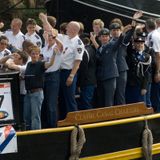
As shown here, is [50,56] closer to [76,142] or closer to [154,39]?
[76,142]

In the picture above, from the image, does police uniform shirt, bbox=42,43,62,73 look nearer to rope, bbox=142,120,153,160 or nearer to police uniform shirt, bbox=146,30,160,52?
rope, bbox=142,120,153,160

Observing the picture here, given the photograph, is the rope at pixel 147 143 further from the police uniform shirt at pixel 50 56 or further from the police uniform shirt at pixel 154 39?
the police uniform shirt at pixel 154 39

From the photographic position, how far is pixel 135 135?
18.7ft

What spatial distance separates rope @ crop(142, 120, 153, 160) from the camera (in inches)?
225

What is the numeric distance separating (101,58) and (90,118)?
1161 mm

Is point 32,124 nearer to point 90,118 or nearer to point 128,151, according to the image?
point 90,118

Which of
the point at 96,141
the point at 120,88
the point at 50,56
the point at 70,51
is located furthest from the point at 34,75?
the point at 120,88

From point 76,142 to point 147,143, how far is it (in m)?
0.93

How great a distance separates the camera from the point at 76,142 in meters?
5.21

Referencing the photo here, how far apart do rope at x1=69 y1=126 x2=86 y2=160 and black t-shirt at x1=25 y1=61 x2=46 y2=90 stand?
2.15ft

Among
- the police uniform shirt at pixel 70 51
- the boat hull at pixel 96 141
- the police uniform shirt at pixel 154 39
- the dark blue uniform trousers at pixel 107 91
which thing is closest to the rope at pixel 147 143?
the boat hull at pixel 96 141

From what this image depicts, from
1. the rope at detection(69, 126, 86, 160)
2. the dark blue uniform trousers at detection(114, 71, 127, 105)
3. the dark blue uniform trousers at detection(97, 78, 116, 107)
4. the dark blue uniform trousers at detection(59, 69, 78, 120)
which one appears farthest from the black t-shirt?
the dark blue uniform trousers at detection(114, 71, 127, 105)

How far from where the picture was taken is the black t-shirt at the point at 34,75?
549 centimetres

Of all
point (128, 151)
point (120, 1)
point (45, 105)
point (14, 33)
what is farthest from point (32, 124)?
point (120, 1)
